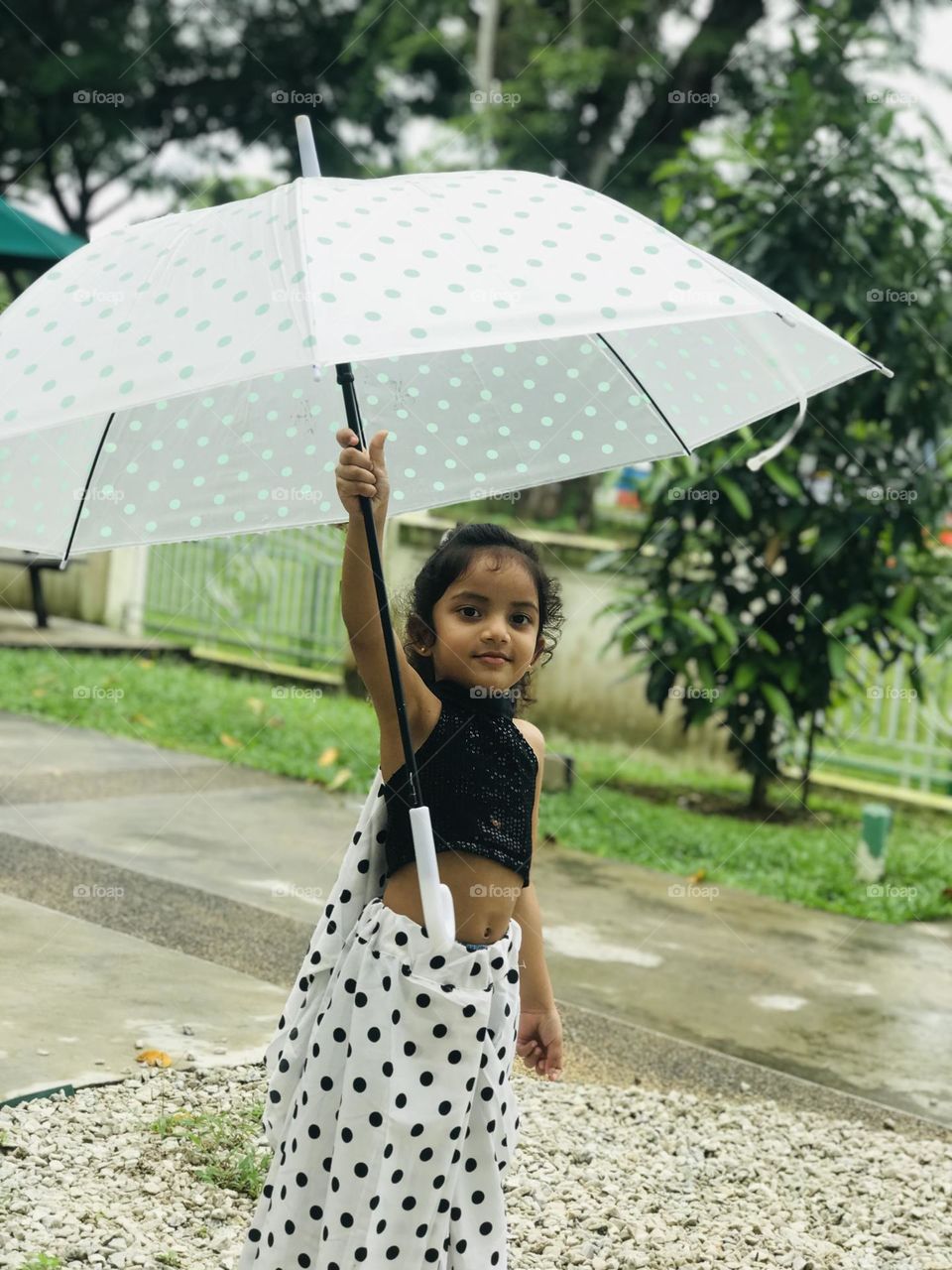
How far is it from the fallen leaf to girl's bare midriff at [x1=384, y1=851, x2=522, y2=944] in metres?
1.40

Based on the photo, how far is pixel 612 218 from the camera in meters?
2.33

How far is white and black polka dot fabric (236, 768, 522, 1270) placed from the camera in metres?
2.09

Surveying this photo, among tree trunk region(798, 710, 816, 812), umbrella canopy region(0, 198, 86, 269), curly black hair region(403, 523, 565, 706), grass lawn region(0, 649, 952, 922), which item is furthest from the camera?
umbrella canopy region(0, 198, 86, 269)

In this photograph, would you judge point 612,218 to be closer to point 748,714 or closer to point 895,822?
point 748,714

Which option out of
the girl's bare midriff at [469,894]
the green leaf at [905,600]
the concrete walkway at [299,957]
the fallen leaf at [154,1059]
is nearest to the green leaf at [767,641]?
the green leaf at [905,600]

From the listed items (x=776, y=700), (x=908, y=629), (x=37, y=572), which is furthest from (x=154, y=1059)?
(x=37, y=572)

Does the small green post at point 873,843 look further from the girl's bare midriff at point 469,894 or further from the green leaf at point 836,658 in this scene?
the girl's bare midriff at point 469,894

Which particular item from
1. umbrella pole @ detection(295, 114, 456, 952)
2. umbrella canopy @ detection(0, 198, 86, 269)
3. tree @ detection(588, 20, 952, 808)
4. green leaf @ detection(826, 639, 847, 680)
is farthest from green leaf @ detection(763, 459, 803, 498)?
umbrella pole @ detection(295, 114, 456, 952)

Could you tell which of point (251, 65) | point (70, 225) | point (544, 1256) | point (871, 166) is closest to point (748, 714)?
point (871, 166)

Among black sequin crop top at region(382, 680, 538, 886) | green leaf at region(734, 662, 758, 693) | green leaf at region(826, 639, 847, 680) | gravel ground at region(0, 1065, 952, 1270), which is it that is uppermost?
green leaf at region(826, 639, 847, 680)

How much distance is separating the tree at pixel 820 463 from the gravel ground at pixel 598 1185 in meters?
3.87

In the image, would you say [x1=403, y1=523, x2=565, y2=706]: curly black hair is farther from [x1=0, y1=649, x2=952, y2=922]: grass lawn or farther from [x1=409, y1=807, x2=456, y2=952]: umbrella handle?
[x1=0, y1=649, x2=952, y2=922]: grass lawn

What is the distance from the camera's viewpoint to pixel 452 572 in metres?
2.32

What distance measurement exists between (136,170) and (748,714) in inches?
539
